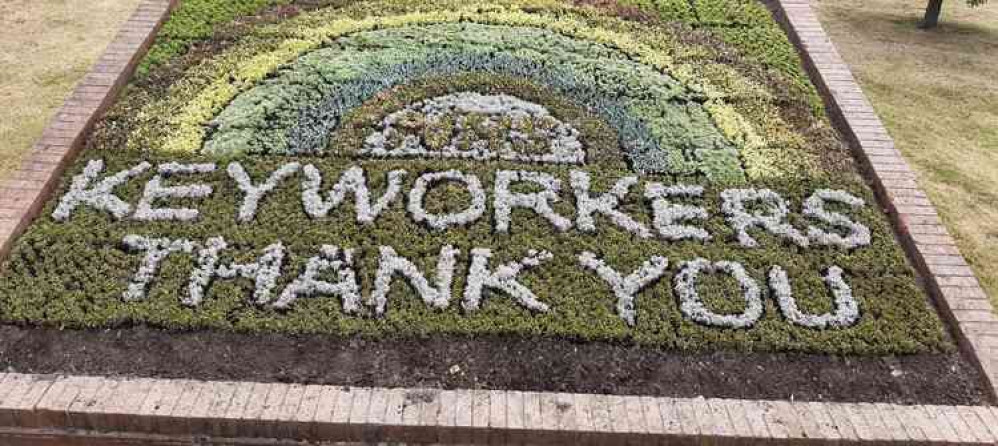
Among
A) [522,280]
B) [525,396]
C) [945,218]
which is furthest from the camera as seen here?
[945,218]

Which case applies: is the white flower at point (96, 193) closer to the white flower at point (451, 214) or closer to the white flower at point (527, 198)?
the white flower at point (451, 214)

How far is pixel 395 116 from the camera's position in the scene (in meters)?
7.53

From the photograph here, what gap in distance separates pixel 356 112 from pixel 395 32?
174cm

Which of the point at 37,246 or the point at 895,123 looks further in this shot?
the point at 895,123

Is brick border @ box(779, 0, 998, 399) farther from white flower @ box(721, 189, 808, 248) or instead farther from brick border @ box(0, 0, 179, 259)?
brick border @ box(0, 0, 179, 259)

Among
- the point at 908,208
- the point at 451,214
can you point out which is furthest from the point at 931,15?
the point at 451,214

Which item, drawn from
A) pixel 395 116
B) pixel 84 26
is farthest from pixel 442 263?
pixel 84 26

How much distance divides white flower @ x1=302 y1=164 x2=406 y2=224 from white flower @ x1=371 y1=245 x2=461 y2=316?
0.49 metres

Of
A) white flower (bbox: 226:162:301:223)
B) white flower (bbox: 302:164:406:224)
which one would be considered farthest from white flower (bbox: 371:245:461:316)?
white flower (bbox: 226:162:301:223)

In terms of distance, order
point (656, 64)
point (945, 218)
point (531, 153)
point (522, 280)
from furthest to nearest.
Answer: point (656, 64) → point (531, 153) → point (945, 218) → point (522, 280)

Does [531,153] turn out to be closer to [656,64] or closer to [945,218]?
[656,64]

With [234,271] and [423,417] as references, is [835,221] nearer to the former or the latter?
[423,417]

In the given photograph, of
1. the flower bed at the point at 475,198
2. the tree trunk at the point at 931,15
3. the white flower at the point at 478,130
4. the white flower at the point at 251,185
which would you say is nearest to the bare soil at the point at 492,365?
the flower bed at the point at 475,198

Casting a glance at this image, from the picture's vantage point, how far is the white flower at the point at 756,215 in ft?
20.3
